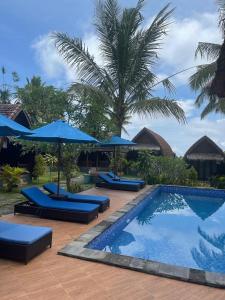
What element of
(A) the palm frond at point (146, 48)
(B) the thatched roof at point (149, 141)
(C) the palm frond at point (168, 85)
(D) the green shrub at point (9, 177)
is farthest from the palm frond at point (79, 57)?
(B) the thatched roof at point (149, 141)

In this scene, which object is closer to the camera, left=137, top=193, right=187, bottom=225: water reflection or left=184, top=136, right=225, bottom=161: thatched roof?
left=137, top=193, right=187, bottom=225: water reflection

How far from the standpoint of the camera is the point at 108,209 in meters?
9.84

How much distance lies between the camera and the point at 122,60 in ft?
49.8

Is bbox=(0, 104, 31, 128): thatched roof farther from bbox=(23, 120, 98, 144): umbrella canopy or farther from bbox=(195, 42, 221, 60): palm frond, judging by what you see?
bbox=(195, 42, 221, 60): palm frond

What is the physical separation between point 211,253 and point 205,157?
57.4ft

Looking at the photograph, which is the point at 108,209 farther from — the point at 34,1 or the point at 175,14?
the point at 175,14

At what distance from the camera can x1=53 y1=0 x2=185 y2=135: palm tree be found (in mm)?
15078

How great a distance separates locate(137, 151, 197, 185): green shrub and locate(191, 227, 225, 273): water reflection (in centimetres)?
943

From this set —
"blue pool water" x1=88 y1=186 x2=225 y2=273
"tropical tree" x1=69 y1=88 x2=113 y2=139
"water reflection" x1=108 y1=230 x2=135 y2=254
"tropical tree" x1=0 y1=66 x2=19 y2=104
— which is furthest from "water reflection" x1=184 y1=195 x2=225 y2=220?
"tropical tree" x1=0 y1=66 x2=19 y2=104

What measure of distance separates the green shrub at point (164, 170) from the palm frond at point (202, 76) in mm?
4716

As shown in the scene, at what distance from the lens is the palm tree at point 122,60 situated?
594 inches

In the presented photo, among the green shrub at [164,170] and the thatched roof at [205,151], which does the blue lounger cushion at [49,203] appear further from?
the thatched roof at [205,151]

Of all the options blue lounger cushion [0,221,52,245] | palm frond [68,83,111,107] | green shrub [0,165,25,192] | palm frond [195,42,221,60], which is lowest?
blue lounger cushion [0,221,52,245]

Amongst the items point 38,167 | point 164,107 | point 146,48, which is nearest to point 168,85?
point 164,107
